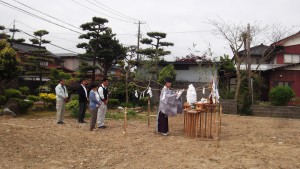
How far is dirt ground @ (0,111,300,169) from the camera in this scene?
599 cm

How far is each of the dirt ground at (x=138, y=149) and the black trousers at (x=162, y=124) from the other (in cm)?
23

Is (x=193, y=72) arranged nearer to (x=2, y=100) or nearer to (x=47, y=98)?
(x=47, y=98)

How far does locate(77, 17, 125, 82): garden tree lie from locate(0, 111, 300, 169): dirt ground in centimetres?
1064

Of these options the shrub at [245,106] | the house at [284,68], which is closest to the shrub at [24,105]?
the shrub at [245,106]

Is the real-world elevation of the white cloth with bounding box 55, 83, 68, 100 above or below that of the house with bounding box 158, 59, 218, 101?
below

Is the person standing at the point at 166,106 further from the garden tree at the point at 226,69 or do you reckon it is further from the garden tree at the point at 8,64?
the garden tree at the point at 226,69

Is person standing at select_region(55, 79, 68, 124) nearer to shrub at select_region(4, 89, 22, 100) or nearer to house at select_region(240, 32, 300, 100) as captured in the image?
shrub at select_region(4, 89, 22, 100)

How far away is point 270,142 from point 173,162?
3279 mm

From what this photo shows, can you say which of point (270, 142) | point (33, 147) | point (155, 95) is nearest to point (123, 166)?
point (33, 147)

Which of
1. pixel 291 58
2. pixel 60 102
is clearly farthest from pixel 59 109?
pixel 291 58

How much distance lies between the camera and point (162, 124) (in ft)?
30.1

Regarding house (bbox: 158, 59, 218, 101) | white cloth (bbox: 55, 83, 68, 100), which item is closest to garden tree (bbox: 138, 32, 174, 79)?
house (bbox: 158, 59, 218, 101)

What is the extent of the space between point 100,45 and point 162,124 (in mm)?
12768

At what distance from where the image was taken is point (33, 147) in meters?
7.20
